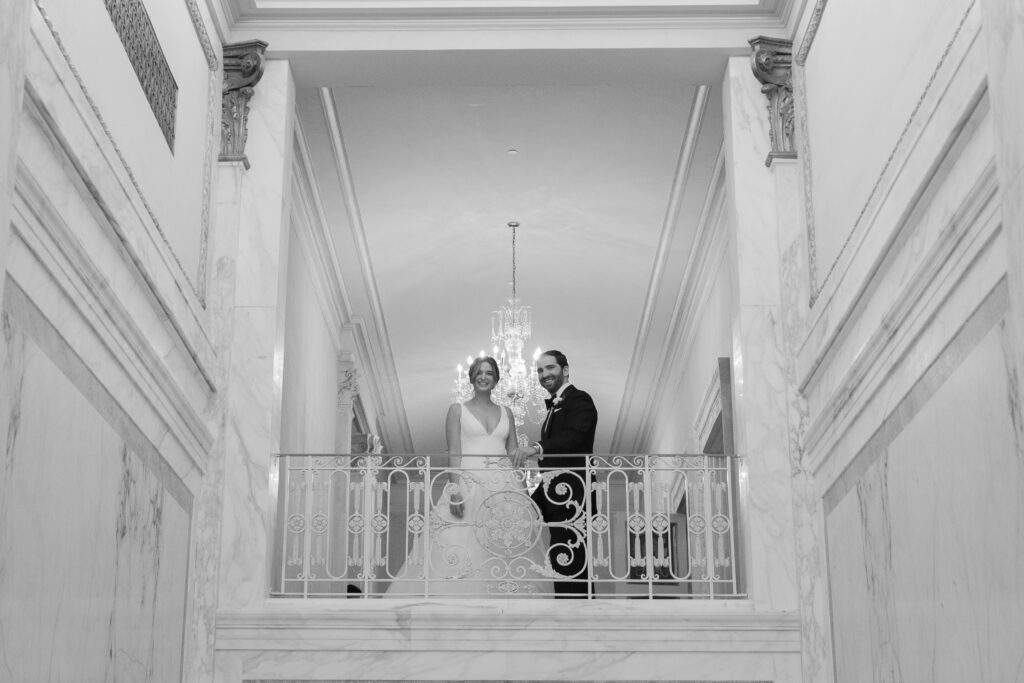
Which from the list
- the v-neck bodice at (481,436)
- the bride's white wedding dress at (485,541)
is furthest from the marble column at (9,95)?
the v-neck bodice at (481,436)

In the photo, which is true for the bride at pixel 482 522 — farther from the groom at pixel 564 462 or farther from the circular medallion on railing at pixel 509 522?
the groom at pixel 564 462

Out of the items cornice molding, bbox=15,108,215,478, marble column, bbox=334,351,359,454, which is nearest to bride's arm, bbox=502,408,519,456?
cornice molding, bbox=15,108,215,478

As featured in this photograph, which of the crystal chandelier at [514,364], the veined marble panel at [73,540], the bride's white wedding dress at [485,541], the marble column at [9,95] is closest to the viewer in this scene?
the marble column at [9,95]

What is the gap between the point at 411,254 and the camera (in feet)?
46.4

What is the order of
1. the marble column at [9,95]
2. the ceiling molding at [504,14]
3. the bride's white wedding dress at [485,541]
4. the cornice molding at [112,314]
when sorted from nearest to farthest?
the marble column at [9,95] < the cornice molding at [112,314] < the bride's white wedding dress at [485,541] < the ceiling molding at [504,14]

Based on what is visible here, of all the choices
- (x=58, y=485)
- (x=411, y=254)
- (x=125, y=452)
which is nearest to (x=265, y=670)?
(x=125, y=452)

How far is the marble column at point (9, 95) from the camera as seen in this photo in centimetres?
490

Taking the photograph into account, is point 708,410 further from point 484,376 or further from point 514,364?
point 484,376

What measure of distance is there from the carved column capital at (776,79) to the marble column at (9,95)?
552 centimetres

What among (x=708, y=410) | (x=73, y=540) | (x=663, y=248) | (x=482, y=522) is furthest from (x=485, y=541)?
(x=663, y=248)

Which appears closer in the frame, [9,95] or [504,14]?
[9,95]

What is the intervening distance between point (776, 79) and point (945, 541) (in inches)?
173

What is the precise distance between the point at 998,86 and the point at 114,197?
4.04 m

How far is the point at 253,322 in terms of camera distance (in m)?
9.16
